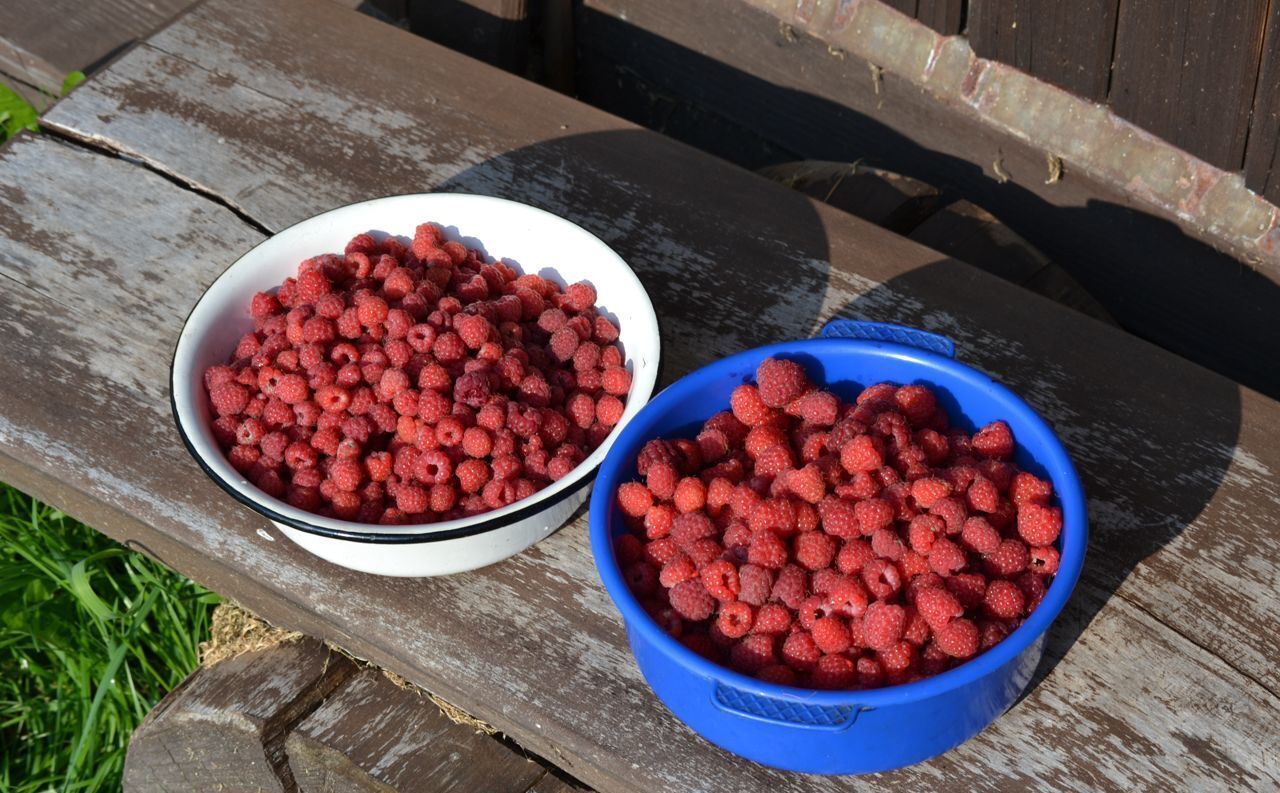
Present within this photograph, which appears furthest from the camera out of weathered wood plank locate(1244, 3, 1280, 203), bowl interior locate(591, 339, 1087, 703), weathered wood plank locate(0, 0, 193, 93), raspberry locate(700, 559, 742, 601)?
weathered wood plank locate(0, 0, 193, 93)

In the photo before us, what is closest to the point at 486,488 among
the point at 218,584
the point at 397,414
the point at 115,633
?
the point at 397,414

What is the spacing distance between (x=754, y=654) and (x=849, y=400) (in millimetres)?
382

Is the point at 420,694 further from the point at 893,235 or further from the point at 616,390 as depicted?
the point at 893,235

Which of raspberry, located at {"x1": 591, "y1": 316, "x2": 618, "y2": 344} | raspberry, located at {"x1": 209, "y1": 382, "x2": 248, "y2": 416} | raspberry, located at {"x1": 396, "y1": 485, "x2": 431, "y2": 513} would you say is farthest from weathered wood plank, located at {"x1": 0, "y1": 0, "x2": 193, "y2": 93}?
raspberry, located at {"x1": 396, "y1": 485, "x2": 431, "y2": 513}

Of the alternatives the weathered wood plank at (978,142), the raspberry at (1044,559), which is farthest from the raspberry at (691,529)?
the weathered wood plank at (978,142)

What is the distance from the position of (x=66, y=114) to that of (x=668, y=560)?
1395 mm

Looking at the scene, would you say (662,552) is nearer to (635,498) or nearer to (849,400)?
(635,498)

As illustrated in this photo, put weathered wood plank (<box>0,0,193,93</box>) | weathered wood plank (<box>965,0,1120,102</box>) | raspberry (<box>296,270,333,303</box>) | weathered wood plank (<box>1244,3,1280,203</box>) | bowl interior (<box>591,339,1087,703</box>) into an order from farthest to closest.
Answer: weathered wood plank (<box>0,0,193,93</box>)
weathered wood plank (<box>965,0,1120,102</box>)
weathered wood plank (<box>1244,3,1280,203</box>)
raspberry (<box>296,270,333,303</box>)
bowl interior (<box>591,339,1087,703</box>)

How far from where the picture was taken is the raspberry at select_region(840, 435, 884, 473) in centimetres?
123

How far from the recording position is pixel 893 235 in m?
1.83

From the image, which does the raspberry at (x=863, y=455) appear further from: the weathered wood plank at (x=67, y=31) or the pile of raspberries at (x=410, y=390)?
the weathered wood plank at (x=67, y=31)

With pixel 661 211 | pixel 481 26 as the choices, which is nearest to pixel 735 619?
pixel 661 211

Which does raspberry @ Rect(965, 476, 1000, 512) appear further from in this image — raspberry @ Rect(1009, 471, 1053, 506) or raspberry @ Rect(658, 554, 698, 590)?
raspberry @ Rect(658, 554, 698, 590)

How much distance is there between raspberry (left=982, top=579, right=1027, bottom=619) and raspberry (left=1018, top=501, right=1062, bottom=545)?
61 millimetres
